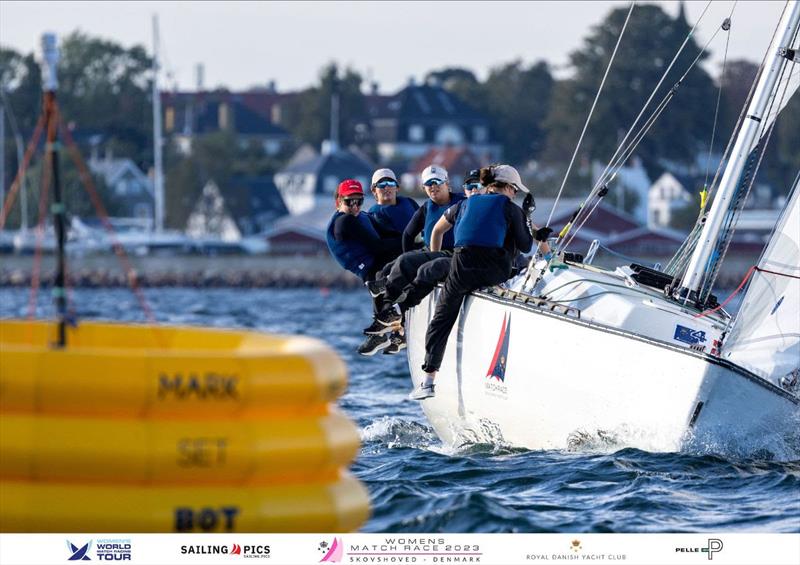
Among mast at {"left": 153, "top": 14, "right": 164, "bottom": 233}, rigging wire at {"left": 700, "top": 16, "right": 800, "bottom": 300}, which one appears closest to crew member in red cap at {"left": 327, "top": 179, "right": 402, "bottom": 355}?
rigging wire at {"left": 700, "top": 16, "right": 800, "bottom": 300}

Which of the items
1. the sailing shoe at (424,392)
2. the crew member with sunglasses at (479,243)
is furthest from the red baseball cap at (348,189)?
the sailing shoe at (424,392)

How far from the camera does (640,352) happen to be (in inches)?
360

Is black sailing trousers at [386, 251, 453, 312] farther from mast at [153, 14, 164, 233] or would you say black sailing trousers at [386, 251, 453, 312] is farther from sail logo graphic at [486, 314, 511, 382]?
mast at [153, 14, 164, 233]

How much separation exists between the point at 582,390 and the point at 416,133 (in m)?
97.7

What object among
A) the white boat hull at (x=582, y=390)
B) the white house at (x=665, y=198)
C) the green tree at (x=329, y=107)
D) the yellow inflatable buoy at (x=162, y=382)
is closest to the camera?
the yellow inflatable buoy at (x=162, y=382)

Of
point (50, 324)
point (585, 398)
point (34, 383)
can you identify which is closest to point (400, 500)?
point (585, 398)

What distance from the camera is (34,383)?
18.2 ft

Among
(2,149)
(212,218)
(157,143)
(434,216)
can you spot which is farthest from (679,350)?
(2,149)

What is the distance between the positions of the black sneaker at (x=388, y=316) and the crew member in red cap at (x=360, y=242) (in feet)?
0.16

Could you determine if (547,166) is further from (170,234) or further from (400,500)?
(400,500)

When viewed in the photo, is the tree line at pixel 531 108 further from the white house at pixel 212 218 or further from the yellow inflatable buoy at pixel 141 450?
the yellow inflatable buoy at pixel 141 450

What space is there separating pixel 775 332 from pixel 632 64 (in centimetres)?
7856
